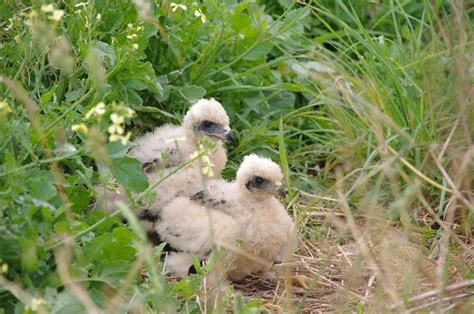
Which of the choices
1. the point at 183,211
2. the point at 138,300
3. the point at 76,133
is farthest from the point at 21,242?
the point at 183,211

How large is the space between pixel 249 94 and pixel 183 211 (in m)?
1.37

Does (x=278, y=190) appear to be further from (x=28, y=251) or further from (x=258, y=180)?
(x=28, y=251)

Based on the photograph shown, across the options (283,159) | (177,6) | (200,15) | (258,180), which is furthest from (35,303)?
(200,15)

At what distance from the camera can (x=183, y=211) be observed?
16.2 feet

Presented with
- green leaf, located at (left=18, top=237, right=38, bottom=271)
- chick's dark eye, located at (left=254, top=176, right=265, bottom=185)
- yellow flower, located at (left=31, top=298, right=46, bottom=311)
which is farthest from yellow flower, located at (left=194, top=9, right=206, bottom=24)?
yellow flower, located at (left=31, top=298, right=46, bottom=311)

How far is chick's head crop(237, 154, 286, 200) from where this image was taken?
195 inches

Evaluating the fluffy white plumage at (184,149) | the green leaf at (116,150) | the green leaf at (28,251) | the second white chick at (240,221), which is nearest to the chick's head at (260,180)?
the second white chick at (240,221)

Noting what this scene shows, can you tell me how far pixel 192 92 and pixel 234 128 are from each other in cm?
46

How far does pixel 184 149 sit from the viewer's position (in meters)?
5.25

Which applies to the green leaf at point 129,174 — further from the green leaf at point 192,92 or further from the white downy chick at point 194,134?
the green leaf at point 192,92

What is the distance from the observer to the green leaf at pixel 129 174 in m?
4.39

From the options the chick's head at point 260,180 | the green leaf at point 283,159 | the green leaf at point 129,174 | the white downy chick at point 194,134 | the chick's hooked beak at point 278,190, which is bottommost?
the green leaf at point 283,159

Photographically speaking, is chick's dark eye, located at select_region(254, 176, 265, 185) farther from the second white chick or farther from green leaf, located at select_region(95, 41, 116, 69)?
green leaf, located at select_region(95, 41, 116, 69)

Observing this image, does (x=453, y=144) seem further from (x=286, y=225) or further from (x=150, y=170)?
(x=150, y=170)
